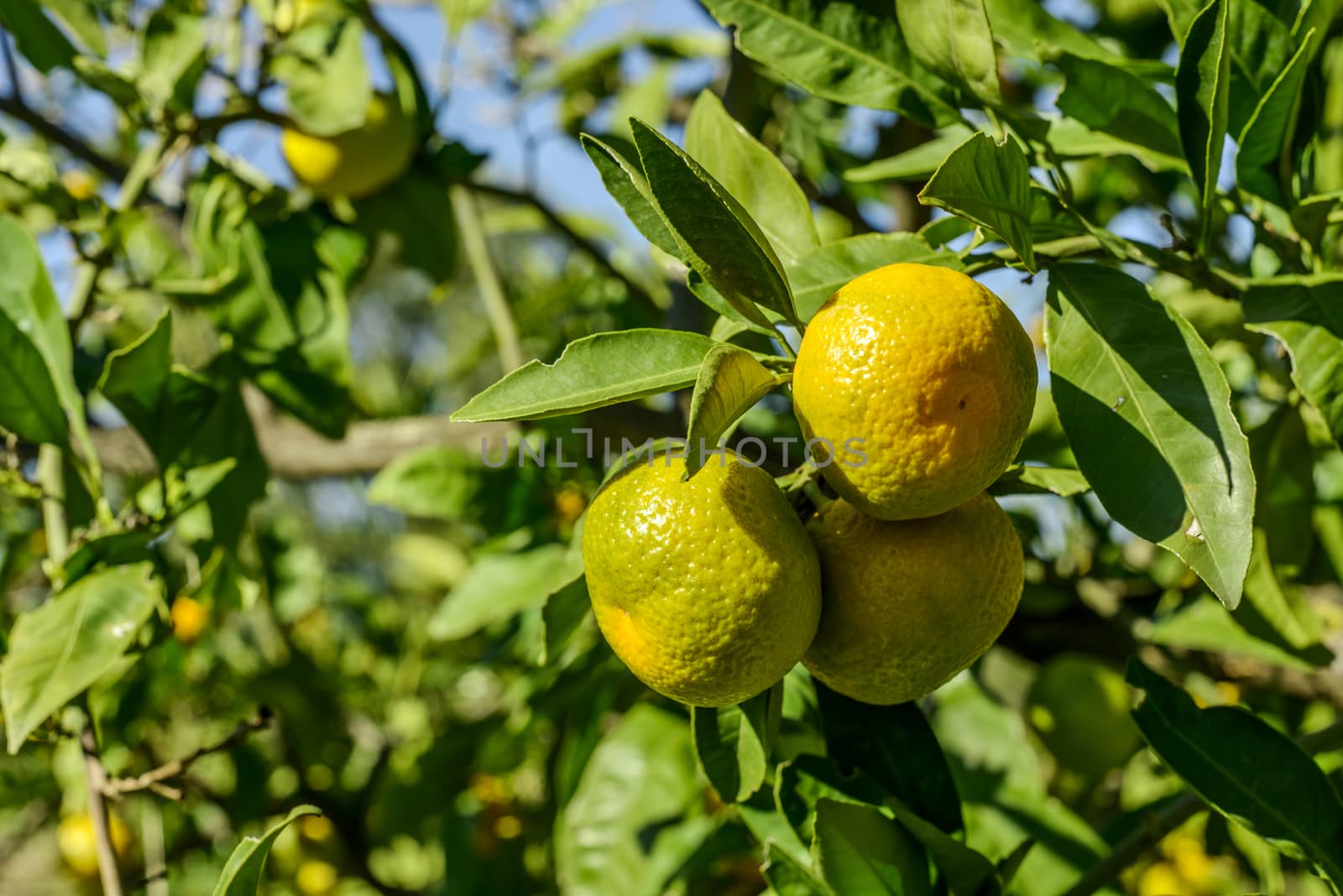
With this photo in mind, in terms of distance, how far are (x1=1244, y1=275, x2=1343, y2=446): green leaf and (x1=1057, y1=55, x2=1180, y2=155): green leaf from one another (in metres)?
0.13

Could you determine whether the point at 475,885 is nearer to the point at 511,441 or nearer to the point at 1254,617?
the point at 511,441

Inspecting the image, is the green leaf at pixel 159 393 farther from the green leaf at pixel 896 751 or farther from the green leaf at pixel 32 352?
the green leaf at pixel 896 751

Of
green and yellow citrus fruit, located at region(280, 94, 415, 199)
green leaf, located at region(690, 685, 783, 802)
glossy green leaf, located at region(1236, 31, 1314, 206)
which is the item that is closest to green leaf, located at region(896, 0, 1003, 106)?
glossy green leaf, located at region(1236, 31, 1314, 206)

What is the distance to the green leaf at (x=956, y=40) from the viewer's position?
0.67m

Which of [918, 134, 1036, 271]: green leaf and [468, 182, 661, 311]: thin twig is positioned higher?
[918, 134, 1036, 271]: green leaf

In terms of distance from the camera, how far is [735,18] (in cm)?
76

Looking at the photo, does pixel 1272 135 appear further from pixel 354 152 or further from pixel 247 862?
pixel 354 152

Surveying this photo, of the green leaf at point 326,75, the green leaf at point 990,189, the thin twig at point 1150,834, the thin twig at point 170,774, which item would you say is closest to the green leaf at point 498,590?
the thin twig at point 170,774

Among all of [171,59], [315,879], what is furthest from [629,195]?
[315,879]

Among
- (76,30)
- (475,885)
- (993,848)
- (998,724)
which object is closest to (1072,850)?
(993,848)

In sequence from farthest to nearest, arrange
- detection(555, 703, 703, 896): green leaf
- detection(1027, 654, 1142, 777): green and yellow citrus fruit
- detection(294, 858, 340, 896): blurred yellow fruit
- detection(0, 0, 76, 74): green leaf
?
detection(294, 858, 340, 896): blurred yellow fruit < detection(1027, 654, 1142, 777): green and yellow citrus fruit < detection(555, 703, 703, 896): green leaf < detection(0, 0, 76, 74): green leaf

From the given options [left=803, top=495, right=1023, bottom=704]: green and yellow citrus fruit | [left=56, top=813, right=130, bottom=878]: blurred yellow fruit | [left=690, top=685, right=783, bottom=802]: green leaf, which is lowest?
[left=56, top=813, right=130, bottom=878]: blurred yellow fruit

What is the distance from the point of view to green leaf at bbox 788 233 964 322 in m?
0.66

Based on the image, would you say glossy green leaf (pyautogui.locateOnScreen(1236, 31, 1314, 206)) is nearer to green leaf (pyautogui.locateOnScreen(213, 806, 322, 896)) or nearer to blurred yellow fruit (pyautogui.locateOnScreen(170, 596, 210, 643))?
green leaf (pyautogui.locateOnScreen(213, 806, 322, 896))
